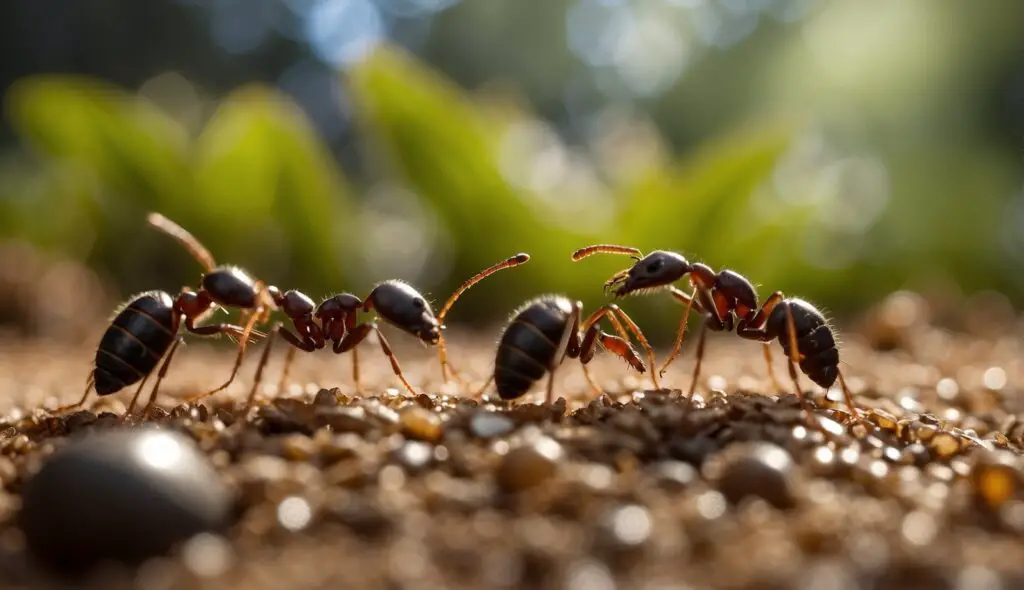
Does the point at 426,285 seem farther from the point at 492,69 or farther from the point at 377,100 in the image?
the point at 492,69

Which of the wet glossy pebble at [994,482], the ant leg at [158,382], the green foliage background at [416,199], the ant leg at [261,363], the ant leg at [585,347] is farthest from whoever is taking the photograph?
the green foliage background at [416,199]

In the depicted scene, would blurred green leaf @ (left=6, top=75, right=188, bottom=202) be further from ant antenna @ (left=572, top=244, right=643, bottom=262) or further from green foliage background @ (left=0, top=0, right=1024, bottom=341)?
ant antenna @ (left=572, top=244, right=643, bottom=262)

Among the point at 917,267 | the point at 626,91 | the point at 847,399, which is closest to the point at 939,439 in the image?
the point at 847,399

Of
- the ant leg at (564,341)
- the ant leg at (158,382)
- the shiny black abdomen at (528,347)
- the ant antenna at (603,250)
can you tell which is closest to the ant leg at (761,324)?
the ant antenna at (603,250)

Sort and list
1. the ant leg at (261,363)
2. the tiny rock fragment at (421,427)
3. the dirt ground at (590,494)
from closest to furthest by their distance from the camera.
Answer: the dirt ground at (590,494) < the tiny rock fragment at (421,427) < the ant leg at (261,363)

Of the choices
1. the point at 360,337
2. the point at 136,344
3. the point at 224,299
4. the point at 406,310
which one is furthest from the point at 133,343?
the point at 406,310

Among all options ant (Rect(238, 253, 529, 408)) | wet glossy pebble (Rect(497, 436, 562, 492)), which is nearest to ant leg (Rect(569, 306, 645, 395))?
ant (Rect(238, 253, 529, 408))

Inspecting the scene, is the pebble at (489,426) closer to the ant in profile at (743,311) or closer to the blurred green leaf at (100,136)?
the ant in profile at (743,311)
